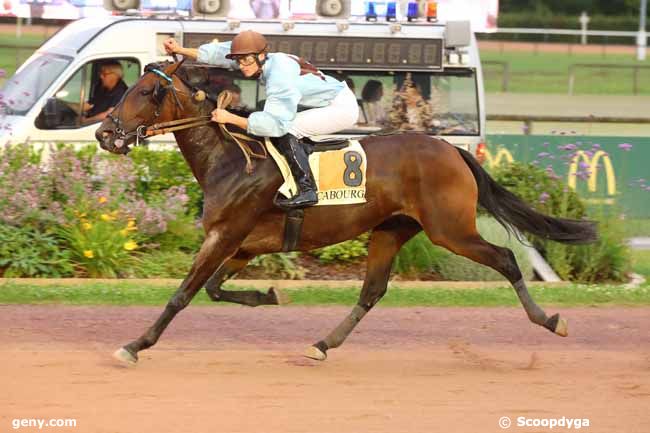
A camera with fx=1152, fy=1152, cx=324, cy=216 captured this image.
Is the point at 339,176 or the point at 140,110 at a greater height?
the point at 140,110

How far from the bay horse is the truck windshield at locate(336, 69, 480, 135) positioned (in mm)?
4361

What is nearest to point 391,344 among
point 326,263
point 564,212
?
point 326,263

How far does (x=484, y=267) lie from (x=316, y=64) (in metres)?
3.09

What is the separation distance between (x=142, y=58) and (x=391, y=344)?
5.26 metres

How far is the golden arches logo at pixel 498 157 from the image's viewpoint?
1258 centimetres

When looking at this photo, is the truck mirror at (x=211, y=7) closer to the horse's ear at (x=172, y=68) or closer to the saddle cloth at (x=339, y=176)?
the horse's ear at (x=172, y=68)

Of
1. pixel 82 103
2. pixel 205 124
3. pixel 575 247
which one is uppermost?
pixel 205 124

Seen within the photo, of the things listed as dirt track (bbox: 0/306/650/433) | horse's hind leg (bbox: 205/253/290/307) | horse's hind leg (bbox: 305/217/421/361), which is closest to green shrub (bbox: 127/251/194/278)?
dirt track (bbox: 0/306/650/433)

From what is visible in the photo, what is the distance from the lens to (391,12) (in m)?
13.0

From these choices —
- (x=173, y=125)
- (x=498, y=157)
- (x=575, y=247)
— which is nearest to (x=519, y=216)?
(x=173, y=125)

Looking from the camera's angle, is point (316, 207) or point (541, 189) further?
point (541, 189)

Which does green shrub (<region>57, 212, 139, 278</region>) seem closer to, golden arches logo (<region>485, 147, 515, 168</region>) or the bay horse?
the bay horse

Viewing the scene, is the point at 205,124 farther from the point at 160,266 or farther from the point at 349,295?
the point at 160,266

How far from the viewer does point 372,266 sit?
7.90 m
